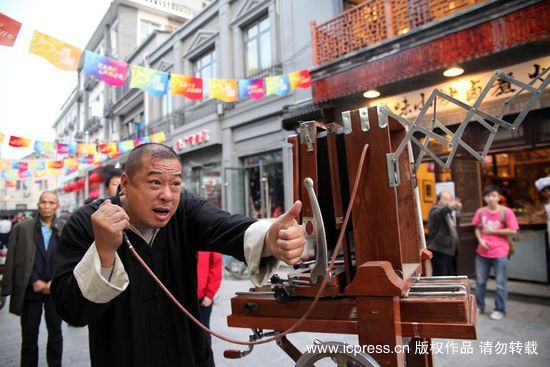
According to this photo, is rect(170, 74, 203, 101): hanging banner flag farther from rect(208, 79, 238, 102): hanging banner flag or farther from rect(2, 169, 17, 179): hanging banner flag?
rect(2, 169, 17, 179): hanging banner flag

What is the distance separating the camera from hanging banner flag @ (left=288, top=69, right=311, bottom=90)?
9.29 meters

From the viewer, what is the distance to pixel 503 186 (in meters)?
8.51

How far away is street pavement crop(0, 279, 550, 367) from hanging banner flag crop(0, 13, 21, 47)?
4.79 m

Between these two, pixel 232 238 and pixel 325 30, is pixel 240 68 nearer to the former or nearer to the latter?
pixel 325 30

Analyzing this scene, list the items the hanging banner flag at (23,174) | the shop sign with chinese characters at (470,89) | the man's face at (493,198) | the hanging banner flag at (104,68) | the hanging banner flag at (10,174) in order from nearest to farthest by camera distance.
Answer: the man's face at (493,198) → the shop sign with chinese characters at (470,89) → the hanging banner flag at (104,68) → the hanging banner flag at (23,174) → the hanging banner flag at (10,174)

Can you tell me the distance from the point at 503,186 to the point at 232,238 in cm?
878

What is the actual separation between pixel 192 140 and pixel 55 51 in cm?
828

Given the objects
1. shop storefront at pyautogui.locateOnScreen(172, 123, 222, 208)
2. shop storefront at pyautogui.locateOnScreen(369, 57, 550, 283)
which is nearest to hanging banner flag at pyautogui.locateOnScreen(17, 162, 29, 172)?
shop storefront at pyautogui.locateOnScreen(172, 123, 222, 208)


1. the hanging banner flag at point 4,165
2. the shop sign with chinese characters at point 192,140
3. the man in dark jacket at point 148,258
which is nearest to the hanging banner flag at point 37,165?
the hanging banner flag at point 4,165

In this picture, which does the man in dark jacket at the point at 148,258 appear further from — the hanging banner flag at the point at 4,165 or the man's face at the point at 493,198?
the hanging banner flag at the point at 4,165

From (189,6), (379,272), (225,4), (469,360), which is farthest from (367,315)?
(189,6)

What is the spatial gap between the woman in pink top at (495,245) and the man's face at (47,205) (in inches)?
249

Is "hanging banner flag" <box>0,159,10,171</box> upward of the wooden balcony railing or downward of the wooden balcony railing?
downward

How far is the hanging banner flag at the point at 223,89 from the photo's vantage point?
9.70 meters
